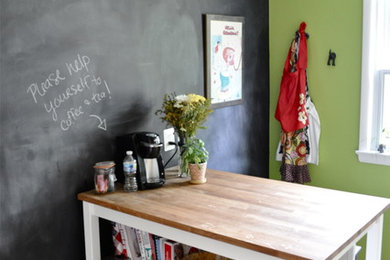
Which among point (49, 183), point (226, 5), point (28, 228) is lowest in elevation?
point (28, 228)

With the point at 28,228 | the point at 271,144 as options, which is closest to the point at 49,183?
the point at 28,228

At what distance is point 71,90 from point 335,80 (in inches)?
76.9

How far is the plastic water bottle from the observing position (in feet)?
7.34

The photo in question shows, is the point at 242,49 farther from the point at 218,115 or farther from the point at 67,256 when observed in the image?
the point at 67,256

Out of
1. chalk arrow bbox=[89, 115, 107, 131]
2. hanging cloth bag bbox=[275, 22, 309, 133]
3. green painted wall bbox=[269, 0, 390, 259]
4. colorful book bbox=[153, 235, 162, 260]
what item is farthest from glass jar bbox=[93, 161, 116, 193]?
green painted wall bbox=[269, 0, 390, 259]

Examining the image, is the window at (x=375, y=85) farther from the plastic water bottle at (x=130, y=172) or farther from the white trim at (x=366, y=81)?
the plastic water bottle at (x=130, y=172)

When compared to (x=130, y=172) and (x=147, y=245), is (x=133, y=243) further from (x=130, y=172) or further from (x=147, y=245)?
(x=130, y=172)

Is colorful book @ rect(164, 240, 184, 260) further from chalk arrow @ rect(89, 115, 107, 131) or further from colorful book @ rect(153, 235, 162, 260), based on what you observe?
chalk arrow @ rect(89, 115, 107, 131)

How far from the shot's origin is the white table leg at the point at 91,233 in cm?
221

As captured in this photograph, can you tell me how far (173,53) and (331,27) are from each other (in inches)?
49.4

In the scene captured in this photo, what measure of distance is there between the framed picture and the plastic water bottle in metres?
0.88

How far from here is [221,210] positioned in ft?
6.51

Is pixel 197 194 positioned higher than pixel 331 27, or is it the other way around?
pixel 331 27

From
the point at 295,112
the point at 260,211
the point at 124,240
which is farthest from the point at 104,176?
the point at 295,112
